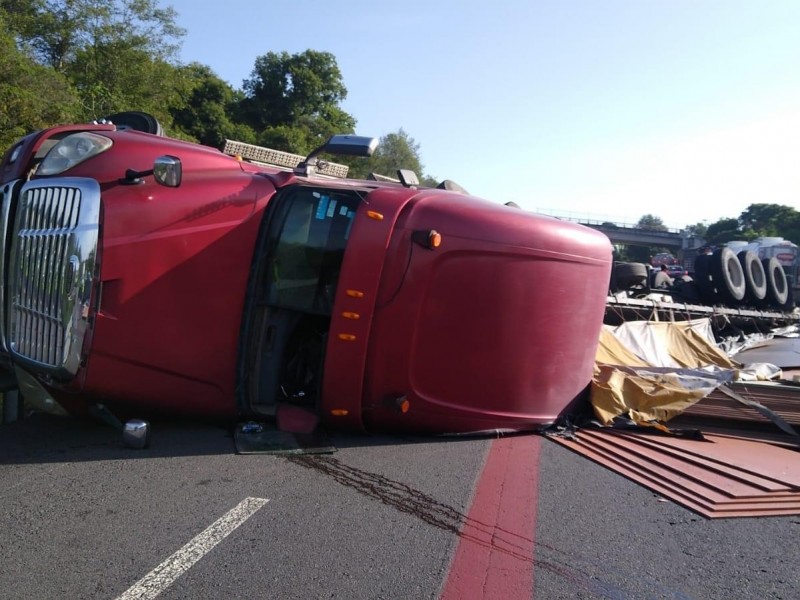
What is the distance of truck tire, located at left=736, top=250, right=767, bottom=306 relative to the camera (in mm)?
11305

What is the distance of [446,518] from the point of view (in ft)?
9.61

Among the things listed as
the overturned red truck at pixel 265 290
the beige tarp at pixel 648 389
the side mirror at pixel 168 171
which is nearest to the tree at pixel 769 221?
the beige tarp at pixel 648 389

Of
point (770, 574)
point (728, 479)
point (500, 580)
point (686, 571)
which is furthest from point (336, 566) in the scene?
point (728, 479)

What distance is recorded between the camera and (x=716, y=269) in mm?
10531

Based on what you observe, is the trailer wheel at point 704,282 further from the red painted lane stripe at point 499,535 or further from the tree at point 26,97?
the tree at point 26,97

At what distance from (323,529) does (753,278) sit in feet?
37.2

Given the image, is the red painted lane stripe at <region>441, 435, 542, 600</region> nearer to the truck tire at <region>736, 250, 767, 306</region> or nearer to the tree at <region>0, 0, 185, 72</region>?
the truck tire at <region>736, 250, 767, 306</region>

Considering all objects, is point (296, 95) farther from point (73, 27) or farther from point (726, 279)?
point (726, 279)

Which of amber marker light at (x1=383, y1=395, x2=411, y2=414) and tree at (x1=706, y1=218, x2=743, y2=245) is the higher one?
tree at (x1=706, y1=218, x2=743, y2=245)

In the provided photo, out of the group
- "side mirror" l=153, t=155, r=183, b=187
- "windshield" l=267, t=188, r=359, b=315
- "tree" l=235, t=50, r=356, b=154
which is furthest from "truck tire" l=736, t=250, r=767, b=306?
"tree" l=235, t=50, r=356, b=154

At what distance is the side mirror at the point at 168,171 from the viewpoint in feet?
11.8

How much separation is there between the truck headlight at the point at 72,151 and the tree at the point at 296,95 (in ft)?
111

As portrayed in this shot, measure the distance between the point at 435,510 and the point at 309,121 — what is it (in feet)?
119

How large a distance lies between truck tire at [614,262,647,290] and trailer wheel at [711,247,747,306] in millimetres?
2287
